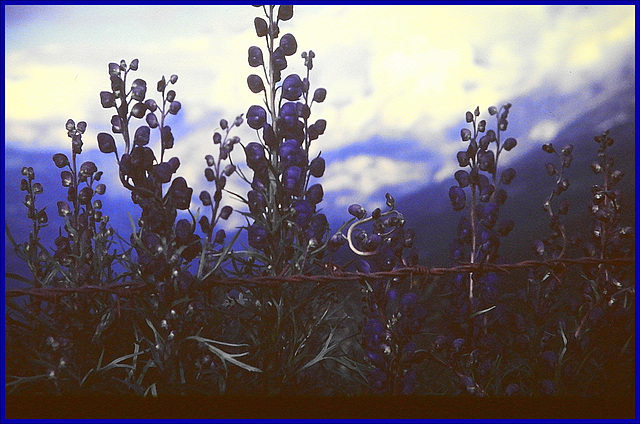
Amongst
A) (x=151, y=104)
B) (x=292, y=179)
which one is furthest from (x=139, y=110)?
(x=292, y=179)

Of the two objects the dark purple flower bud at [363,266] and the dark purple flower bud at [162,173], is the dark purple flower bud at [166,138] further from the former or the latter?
the dark purple flower bud at [363,266]

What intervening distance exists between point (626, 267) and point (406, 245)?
13.8 inches

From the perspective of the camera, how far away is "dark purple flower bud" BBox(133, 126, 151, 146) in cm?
83

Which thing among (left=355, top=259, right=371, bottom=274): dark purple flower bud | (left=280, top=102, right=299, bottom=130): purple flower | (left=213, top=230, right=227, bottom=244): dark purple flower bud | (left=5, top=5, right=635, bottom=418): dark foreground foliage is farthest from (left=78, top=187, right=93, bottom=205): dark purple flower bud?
(left=355, top=259, right=371, bottom=274): dark purple flower bud

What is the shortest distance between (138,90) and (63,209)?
A: 0.76ft

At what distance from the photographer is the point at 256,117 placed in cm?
86

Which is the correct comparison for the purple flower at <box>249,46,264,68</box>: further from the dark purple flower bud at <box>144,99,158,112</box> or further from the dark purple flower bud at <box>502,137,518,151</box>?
the dark purple flower bud at <box>502,137,518,151</box>

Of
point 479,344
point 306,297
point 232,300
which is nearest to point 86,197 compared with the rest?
point 232,300

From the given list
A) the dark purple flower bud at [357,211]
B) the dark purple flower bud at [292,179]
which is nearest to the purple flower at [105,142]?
the dark purple flower bud at [292,179]

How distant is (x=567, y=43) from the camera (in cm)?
97

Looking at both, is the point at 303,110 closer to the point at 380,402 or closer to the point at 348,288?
the point at 348,288

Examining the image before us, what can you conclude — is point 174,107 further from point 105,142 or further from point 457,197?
point 457,197

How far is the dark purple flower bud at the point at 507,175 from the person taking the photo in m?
0.89

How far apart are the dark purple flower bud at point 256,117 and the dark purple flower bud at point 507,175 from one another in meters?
0.37
